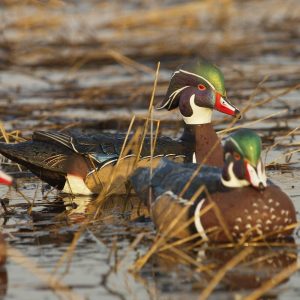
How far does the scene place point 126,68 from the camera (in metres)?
17.4

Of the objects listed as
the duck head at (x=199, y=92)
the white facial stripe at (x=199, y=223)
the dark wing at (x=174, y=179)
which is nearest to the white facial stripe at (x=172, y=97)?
the duck head at (x=199, y=92)

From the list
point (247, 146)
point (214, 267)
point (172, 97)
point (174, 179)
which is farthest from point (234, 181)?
point (172, 97)

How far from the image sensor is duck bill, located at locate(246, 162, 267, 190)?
7.55 meters

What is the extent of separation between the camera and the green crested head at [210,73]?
982cm

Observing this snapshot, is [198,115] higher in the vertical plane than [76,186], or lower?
higher

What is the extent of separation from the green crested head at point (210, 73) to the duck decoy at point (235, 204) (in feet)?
6.74

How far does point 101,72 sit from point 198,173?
9.25 meters

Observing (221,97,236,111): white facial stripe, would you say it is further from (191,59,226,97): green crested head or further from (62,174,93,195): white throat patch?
(62,174,93,195): white throat patch

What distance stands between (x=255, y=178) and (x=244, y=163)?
13 cm

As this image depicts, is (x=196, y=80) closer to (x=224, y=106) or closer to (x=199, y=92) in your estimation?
(x=199, y=92)

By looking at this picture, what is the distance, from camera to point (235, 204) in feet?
24.9

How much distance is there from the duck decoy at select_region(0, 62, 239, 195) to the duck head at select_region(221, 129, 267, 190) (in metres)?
1.97

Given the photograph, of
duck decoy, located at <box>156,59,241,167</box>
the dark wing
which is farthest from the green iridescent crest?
duck decoy, located at <box>156,59,241,167</box>

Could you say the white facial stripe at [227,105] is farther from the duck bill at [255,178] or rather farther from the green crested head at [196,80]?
the duck bill at [255,178]
